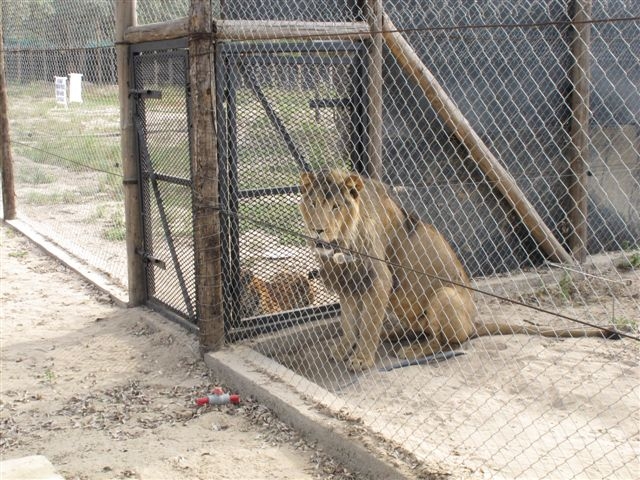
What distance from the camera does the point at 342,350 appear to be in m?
5.89

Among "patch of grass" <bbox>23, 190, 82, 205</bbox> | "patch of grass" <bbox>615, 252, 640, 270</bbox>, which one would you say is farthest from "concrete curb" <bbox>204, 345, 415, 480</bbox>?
"patch of grass" <bbox>23, 190, 82, 205</bbox>

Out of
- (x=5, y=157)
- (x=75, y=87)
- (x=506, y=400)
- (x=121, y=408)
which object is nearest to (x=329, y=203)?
(x=506, y=400)

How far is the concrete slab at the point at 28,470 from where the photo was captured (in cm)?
365

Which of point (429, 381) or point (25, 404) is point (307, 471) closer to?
point (429, 381)

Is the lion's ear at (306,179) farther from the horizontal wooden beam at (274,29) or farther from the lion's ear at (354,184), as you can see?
the horizontal wooden beam at (274,29)

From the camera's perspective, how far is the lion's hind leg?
5719mm

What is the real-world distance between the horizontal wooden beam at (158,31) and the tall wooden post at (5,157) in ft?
15.4

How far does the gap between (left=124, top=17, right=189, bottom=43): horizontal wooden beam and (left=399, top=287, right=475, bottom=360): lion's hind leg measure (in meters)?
2.59

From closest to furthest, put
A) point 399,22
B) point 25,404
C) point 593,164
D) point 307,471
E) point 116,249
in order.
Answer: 1. point 307,471
2. point 25,404
3. point 399,22
4. point 593,164
5. point 116,249

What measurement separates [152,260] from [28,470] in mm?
3228

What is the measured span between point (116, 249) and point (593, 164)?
525cm

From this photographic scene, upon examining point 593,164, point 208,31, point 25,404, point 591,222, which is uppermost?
point 208,31

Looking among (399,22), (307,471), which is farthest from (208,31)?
(307,471)

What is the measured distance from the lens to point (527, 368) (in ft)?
18.1
